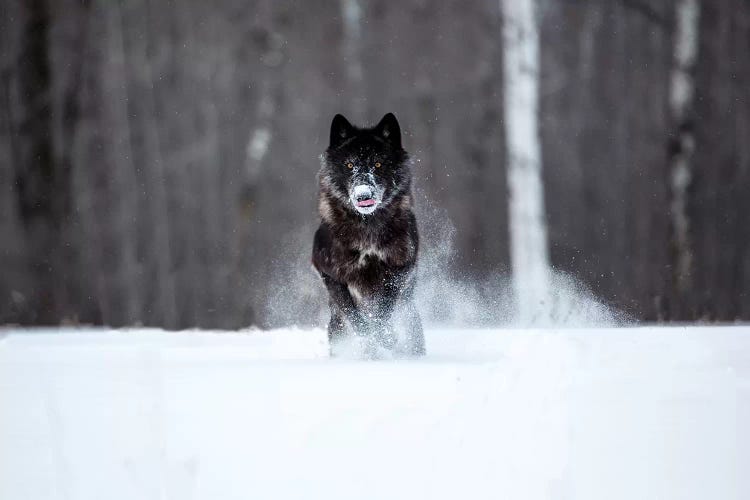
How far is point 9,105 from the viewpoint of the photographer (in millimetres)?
8641

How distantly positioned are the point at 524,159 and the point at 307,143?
242cm

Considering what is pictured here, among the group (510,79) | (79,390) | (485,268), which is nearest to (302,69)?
(510,79)

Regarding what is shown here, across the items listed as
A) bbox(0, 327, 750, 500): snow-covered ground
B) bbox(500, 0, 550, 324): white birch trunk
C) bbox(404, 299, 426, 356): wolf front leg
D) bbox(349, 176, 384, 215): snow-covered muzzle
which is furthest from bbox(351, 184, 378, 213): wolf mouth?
bbox(500, 0, 550, 324): white birch trunk

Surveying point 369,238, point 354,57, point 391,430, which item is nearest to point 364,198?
point 369,238

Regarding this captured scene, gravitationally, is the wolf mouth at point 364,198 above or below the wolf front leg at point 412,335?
above

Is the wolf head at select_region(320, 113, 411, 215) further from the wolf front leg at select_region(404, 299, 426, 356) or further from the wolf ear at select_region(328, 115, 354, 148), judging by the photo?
the wolf front leg at select_region(404, 299, 426, 356)

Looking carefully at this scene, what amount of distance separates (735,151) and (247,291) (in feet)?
18.1

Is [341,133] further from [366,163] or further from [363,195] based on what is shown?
[363,195]

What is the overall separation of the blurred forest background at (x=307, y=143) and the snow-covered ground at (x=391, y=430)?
3915 millimetres

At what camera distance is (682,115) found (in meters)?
7.95

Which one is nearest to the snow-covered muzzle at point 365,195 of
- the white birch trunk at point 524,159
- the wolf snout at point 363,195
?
the wolf snout at point 363,195

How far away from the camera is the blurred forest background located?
26.0 feet

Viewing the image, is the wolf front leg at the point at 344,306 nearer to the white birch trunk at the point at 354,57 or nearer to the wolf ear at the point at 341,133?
the wolf ear at the point at 341,133

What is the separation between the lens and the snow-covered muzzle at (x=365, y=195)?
4750 mm
